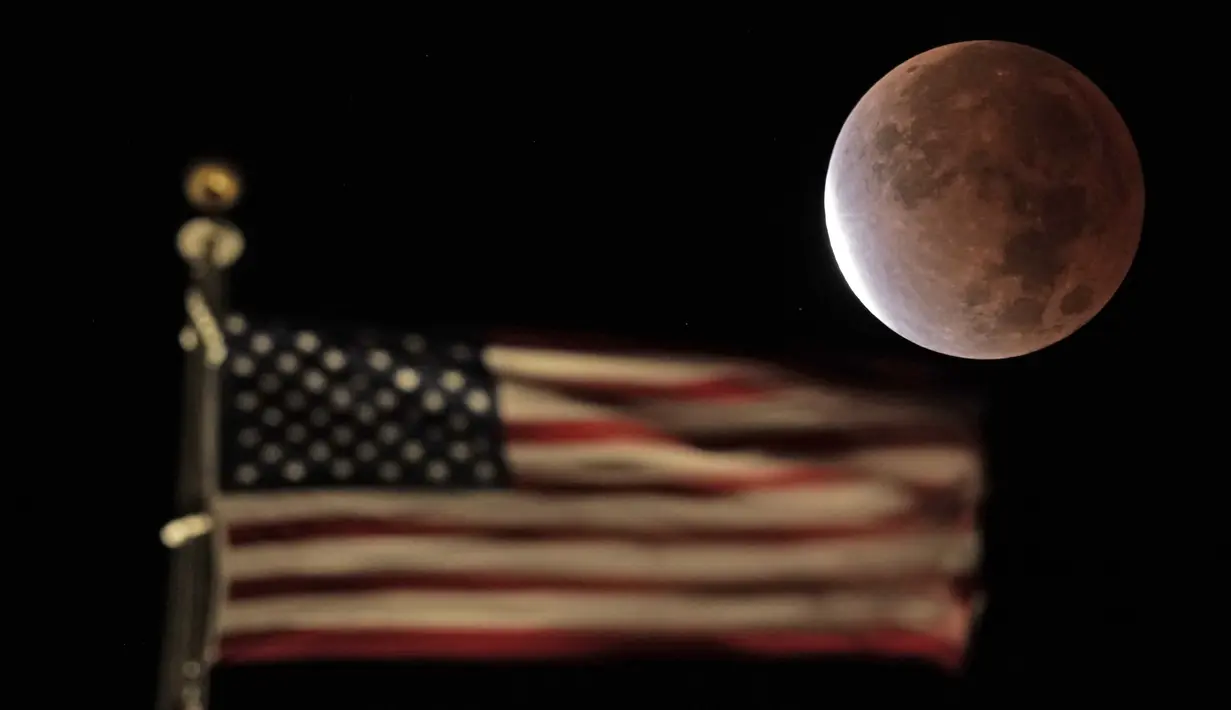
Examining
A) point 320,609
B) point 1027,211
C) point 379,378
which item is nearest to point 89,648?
point 320,609

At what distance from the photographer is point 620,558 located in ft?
8.30

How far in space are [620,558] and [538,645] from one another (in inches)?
9.4

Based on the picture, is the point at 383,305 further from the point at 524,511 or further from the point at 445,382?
the point at 524,511

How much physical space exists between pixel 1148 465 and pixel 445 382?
208cm

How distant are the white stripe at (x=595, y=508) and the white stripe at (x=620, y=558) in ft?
0.14

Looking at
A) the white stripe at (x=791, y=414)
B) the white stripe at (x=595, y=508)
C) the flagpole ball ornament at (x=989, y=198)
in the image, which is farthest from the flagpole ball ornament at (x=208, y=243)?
the flagpole ball ornament at (x=989, y=198)

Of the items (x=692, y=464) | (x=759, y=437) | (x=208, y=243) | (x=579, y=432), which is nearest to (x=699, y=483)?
(x=692, y=464)

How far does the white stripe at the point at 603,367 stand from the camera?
255 cm

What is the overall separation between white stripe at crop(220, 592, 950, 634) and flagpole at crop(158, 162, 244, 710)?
0.54 ft

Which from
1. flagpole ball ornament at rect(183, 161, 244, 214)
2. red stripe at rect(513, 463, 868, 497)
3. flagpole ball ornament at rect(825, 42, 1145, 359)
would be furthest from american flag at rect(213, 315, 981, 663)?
flagpole ball ornament at rect(825, 42, 1145, 359)

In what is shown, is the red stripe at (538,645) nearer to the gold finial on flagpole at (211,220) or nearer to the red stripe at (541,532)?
the red stripe at (541,532)

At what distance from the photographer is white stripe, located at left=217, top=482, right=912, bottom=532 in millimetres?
2404

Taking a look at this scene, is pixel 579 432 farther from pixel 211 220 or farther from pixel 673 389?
pixel 211 220

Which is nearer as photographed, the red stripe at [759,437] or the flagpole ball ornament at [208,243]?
the red stripe at [759,437]
